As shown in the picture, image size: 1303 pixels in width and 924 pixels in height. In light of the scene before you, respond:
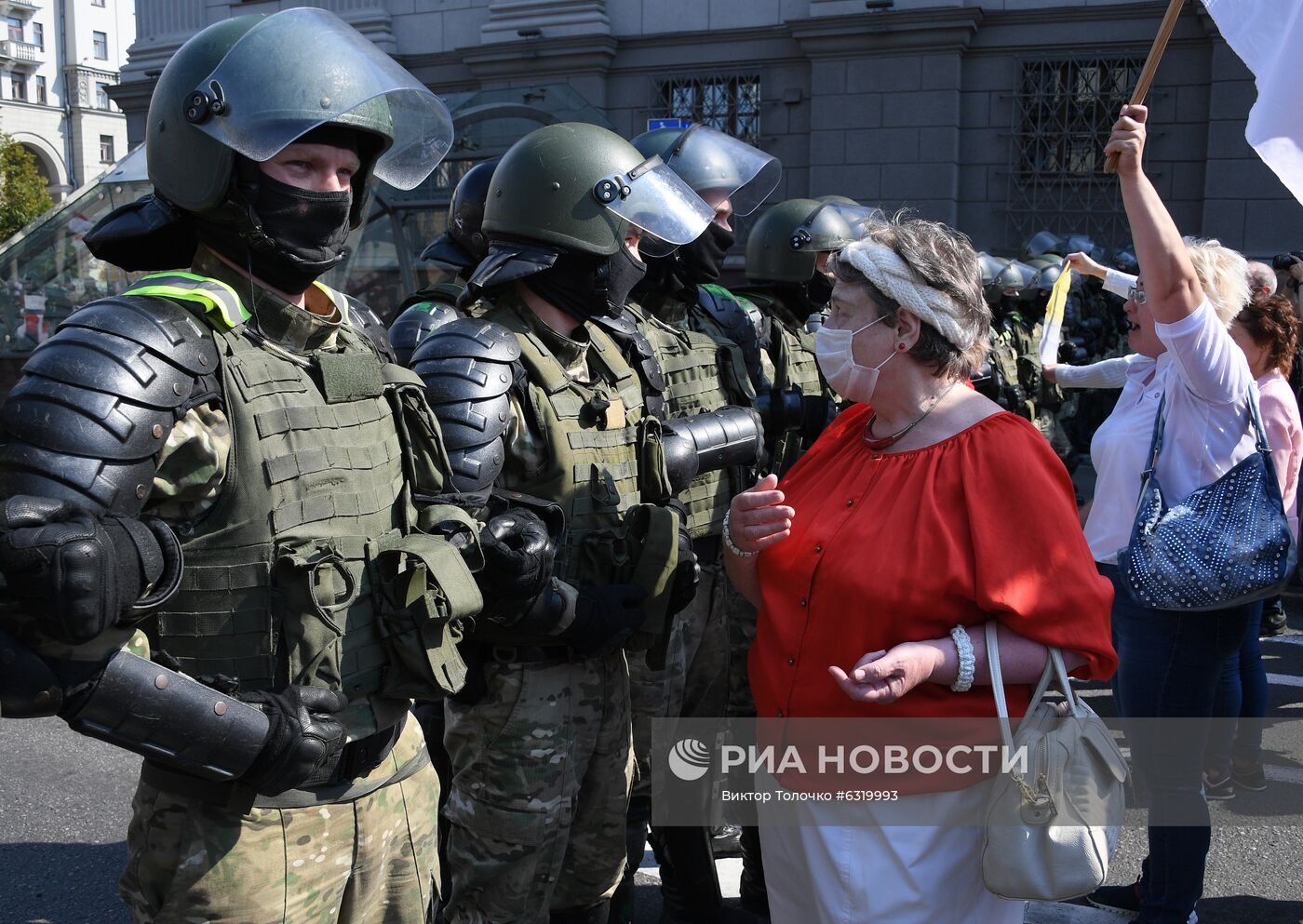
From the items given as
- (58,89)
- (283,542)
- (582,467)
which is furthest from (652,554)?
(58,89)

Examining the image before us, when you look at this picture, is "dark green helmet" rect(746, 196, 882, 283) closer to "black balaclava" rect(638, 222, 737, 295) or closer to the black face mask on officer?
"black balaclava" rect(638, 222, 737, 295)

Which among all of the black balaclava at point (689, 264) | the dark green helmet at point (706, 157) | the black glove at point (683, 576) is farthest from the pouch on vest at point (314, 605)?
the dark green helmet at point (706, 157)

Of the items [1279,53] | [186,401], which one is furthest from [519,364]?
[1279,53]

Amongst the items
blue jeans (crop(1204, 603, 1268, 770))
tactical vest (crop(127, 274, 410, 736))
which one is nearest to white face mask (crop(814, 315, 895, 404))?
tactical vest (crop(127, 274, 410, 736))

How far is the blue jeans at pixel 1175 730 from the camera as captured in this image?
3473 mm

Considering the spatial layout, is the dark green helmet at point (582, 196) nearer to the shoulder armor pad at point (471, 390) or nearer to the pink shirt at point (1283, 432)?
the shoulder armor pad at point (471, 390)

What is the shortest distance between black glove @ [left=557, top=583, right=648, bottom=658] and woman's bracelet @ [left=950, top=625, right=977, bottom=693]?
34.3 inches

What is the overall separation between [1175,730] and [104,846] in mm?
3701

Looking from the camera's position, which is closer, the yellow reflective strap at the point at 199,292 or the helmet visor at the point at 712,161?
the yellow reflective strap at the point at 199,292

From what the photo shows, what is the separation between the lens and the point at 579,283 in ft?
10.4

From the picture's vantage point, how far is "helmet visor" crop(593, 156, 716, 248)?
3.23 metres

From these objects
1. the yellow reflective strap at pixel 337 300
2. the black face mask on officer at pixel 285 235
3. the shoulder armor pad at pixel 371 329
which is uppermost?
the black face mask on officer at pixel 285 235

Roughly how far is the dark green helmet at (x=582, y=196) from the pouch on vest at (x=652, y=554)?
2.41 feet

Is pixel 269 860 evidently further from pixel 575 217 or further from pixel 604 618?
pixel 575 217
